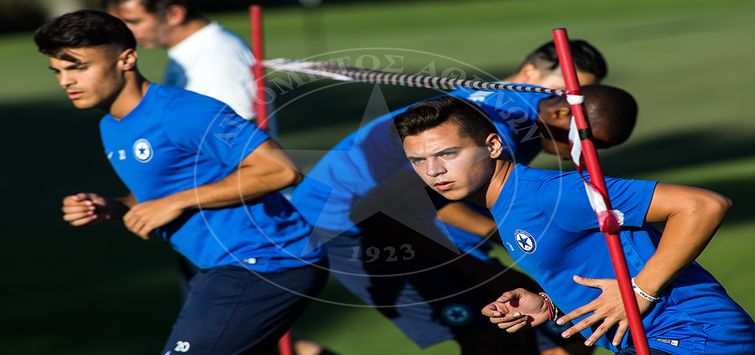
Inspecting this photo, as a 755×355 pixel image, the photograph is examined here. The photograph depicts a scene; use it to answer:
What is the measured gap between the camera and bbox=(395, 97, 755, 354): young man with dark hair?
3.50 m

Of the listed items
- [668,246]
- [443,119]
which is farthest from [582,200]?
[443,119]

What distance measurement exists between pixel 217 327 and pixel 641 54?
65.5ft

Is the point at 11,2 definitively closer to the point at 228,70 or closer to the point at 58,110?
the point at 58,110

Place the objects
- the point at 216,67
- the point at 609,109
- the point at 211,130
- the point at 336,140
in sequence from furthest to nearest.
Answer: the point at 336,140 → the point at 216,67 → the point at 609,109 → the point at 211,130

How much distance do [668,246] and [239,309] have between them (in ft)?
5.91

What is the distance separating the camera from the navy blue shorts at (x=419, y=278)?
532 cm

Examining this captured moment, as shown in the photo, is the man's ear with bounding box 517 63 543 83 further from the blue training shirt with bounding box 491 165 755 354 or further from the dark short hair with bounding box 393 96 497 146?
the blue training shirt with bounding box 491 165 755 354

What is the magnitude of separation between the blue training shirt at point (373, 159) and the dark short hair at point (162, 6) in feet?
4.65

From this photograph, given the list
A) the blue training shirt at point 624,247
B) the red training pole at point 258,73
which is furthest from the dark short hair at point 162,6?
the blue training shirt at point 624,247

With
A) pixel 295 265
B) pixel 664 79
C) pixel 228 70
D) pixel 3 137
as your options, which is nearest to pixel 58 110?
pixel 3 137

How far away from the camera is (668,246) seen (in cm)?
348

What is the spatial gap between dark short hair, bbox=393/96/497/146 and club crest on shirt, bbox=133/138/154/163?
1.16 meters

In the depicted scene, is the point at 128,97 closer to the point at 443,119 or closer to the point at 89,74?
the point at 89,74

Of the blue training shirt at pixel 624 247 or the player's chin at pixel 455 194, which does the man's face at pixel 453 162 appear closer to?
the player's chin at pixel 455 194
